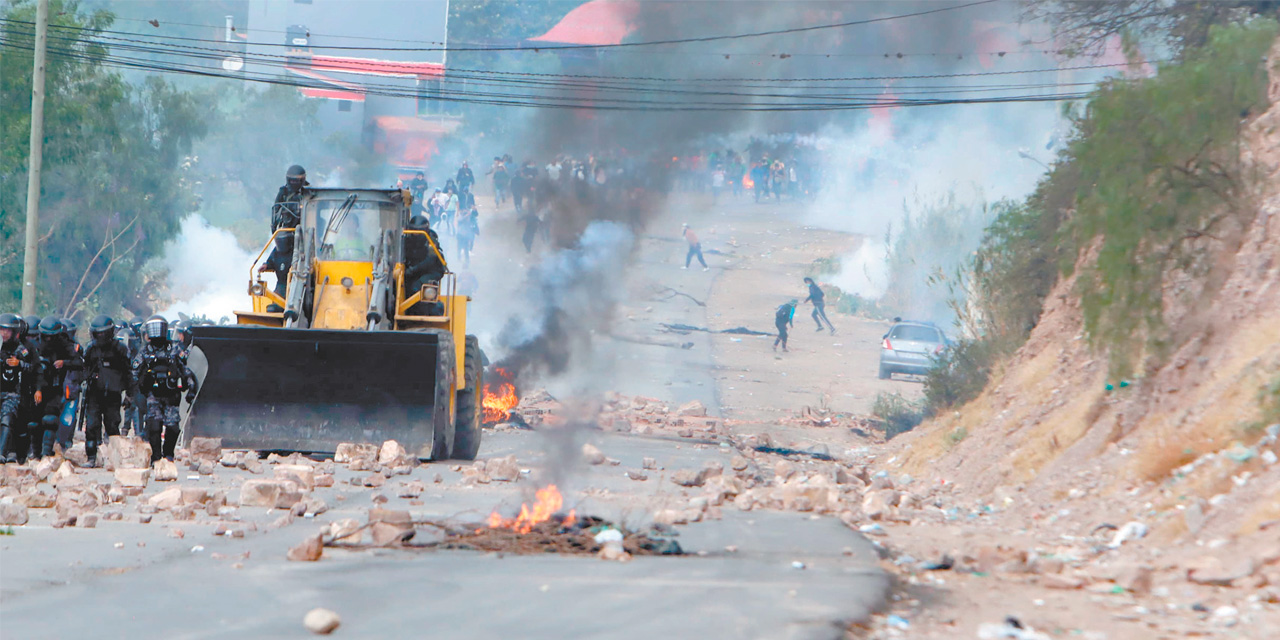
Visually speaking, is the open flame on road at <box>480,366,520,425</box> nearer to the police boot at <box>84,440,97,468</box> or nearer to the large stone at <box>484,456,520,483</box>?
the large stone at <box>484,456,520,483</box>

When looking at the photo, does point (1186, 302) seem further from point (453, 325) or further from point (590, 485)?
point (453, 325)

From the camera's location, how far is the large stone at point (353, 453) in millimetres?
13336

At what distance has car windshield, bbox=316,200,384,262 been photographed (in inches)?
583

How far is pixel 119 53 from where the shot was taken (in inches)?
2270

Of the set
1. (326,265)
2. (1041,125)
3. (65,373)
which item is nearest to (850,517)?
(326,265)

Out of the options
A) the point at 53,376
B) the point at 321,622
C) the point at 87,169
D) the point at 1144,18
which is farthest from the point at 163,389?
the point at 87,169

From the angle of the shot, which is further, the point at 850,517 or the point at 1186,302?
the point at 1186,302

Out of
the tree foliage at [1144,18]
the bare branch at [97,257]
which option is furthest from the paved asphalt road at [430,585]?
the bare branch at [97,257]

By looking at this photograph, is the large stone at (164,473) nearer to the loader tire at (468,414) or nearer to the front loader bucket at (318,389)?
the front loader bucket at (318,389)

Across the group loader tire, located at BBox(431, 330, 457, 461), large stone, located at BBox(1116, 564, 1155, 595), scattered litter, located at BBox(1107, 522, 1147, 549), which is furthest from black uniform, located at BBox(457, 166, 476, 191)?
large stone, located at BBox(1116, 564, 1155, 595)

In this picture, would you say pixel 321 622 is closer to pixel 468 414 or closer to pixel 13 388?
pixel 13 388

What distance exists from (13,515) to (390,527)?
2.95 meters

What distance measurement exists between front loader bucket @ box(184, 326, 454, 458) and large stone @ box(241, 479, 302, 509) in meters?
3.01

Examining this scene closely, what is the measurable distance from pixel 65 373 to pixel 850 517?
27.9ft
